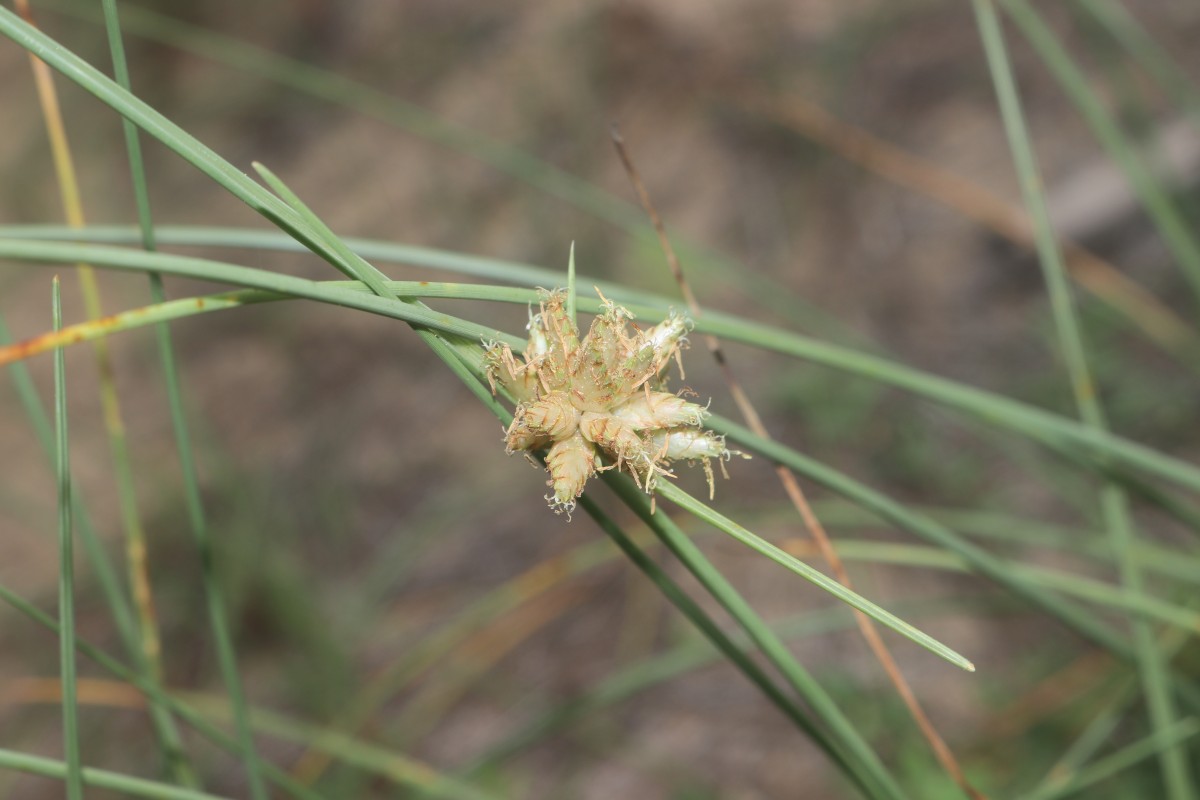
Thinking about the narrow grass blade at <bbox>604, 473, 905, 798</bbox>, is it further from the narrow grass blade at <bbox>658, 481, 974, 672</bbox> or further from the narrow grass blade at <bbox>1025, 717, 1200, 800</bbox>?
the narrow grass blade at <bbox>1025, 717, 1200, 800</bbox>

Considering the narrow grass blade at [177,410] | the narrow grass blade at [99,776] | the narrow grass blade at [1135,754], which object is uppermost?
the narrow grass blade at [177,410]

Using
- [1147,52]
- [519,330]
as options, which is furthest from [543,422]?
[519,330]

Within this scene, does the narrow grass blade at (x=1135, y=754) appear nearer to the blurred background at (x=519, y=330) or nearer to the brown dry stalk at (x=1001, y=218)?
the blurred background at (x=519, y=330)

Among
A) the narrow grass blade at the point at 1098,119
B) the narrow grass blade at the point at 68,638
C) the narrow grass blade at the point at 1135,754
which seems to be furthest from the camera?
the narrow grass blade at the point at 1098,119

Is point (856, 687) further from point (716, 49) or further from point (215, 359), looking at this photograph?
point (215, 359)

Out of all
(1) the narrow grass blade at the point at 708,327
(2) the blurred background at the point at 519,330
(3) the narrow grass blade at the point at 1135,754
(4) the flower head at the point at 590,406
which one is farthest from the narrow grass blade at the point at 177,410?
(3) the narrow grass blade at the point at 1135,754

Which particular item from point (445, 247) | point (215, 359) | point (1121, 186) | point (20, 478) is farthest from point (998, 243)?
point (20, 478)

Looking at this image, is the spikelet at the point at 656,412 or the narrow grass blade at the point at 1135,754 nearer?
the spikelet at the point at 656,412

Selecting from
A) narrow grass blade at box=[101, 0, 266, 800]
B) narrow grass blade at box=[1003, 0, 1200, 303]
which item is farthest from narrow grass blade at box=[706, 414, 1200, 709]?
narrow grass blade at box=[1003, 0, 1200, 303]
